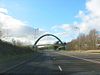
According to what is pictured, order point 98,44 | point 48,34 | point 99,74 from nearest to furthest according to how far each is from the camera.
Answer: point 99,74 → point 48,34 → point 98,44

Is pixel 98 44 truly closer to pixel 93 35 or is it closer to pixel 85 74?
pixel 93 35

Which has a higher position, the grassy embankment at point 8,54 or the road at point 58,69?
the grassy embankment at point 8,54

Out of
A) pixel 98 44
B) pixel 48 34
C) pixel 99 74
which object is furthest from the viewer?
pixel 98 44

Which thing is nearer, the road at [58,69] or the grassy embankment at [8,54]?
the road at [58,69]

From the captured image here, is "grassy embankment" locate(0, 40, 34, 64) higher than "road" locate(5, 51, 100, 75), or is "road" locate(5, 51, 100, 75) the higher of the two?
"grassy embankment" locate(0, 40, 34, 64)

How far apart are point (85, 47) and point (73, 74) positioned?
17754 cm

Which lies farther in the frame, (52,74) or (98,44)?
(98,44)

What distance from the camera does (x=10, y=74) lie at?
2038 cm

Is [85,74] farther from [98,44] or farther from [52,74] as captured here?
[98,44]

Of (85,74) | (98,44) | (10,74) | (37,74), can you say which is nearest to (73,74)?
(85,74)

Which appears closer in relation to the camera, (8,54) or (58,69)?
(58,69)

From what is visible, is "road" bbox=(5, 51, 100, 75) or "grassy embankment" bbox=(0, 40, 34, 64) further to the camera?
"grassy embankment" bbox=(0, 40, 34, 64)

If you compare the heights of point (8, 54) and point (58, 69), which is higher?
point (8, 54)

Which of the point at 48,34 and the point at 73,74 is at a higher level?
the point at 48,34
